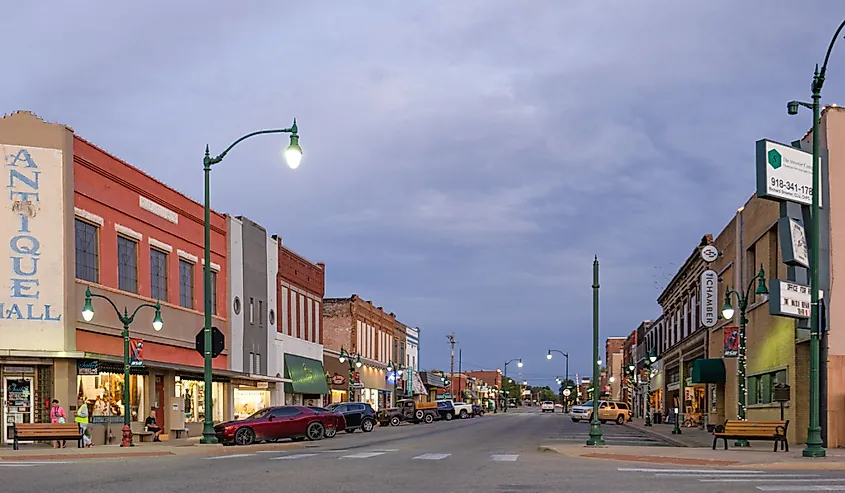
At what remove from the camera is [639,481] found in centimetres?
1650

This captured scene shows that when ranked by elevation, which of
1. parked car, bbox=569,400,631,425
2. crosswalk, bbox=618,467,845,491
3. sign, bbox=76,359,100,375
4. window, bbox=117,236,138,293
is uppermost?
window, bbox=117,236,138,293

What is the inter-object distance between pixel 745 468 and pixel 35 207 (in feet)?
77.3

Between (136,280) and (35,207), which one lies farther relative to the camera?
(136,280)

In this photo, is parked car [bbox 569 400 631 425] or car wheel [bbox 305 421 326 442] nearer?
car wheel [bbox 305 421 326 442]

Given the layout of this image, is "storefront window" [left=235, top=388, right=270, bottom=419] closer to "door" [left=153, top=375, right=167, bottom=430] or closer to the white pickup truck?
"door" [left=153, top=375, right=167, bottom=430]

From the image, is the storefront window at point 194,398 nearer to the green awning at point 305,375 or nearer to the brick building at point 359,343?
the green awning at point 305,375

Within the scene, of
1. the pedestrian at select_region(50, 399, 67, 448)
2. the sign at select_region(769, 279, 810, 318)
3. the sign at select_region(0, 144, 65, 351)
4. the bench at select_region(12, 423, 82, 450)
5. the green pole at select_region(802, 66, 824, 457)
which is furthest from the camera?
the sign at select_region(0, 144, 65, 351)

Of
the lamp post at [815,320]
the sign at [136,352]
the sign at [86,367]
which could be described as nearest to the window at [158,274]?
the sign at [136,352]

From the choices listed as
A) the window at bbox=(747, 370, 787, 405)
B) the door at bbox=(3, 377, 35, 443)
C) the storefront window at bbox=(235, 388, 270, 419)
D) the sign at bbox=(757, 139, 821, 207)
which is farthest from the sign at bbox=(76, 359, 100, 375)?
the window at bbox=(747, 370, 787, 405)

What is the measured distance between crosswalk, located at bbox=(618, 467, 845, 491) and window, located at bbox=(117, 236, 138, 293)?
24.6 metres

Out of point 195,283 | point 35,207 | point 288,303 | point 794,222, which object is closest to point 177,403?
point 195,283

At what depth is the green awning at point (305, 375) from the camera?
60.6 meters

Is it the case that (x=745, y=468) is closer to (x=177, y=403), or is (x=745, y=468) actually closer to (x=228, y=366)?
(x=177, y=403)

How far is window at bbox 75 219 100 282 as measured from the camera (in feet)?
118
